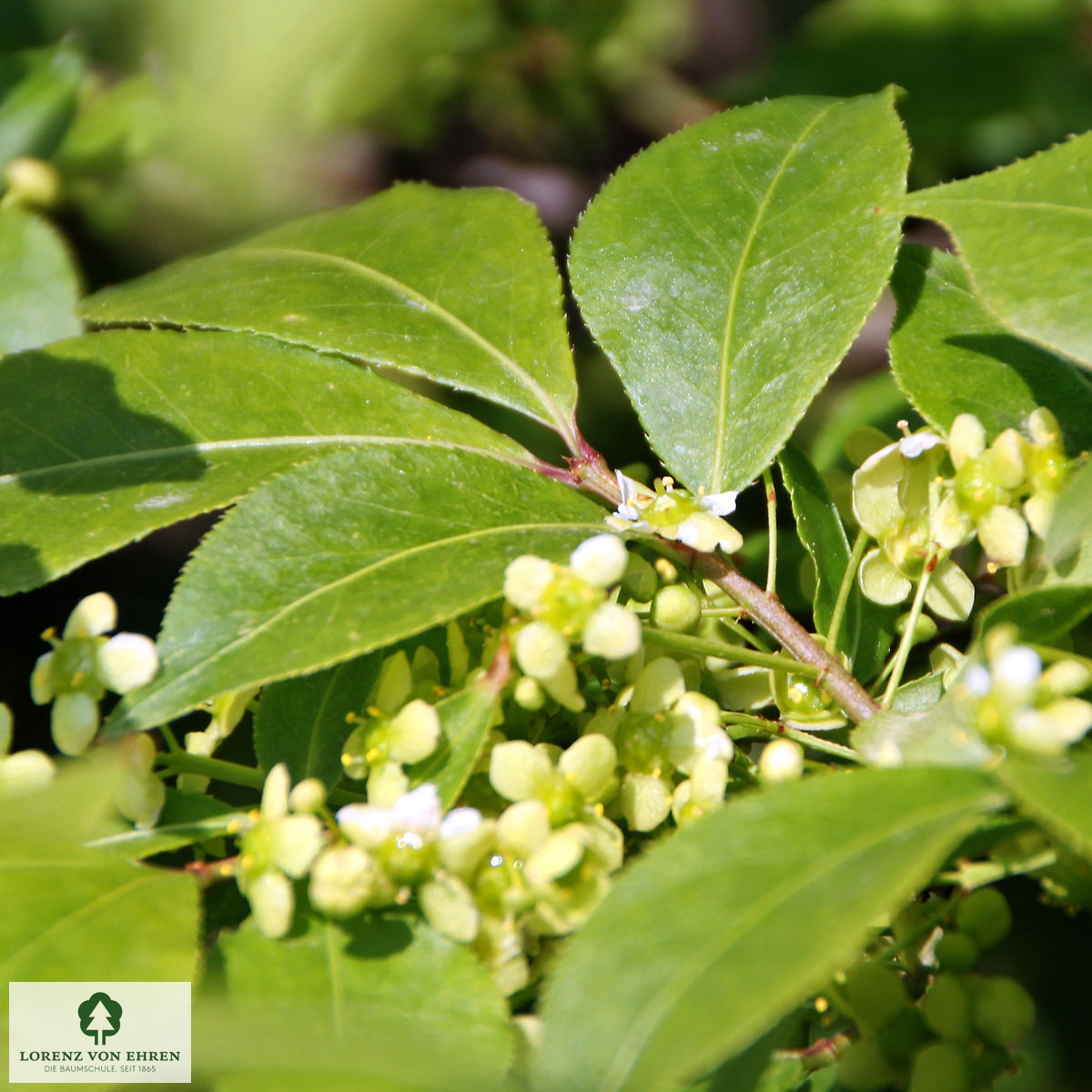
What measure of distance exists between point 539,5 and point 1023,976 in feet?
6.33

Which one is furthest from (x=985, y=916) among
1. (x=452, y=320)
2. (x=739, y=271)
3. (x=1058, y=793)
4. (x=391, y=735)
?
(x=452, y=320)

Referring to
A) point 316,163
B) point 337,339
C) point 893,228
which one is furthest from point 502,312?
point 316,163

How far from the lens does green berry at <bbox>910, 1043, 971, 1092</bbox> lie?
86 centimetres

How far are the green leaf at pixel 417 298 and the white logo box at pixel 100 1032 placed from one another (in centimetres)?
56

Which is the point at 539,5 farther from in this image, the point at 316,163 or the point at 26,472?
the point at 26,472

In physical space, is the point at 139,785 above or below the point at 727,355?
below

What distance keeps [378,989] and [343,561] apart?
0.30 meters

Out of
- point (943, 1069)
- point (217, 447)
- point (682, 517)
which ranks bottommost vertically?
point (943, 1069)

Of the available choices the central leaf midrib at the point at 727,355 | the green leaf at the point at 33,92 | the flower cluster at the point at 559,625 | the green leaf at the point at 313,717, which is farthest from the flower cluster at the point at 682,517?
the green leaf at the point at 33,92

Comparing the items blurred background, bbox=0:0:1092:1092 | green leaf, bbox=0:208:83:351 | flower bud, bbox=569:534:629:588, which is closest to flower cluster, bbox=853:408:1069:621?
flower bud, bbox=569:534:629:588

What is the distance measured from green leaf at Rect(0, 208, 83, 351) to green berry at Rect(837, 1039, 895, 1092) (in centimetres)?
116

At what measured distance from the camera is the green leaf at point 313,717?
3.17ft

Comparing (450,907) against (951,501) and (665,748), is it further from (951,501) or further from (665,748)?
(951,501)

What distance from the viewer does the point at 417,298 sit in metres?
1.18
